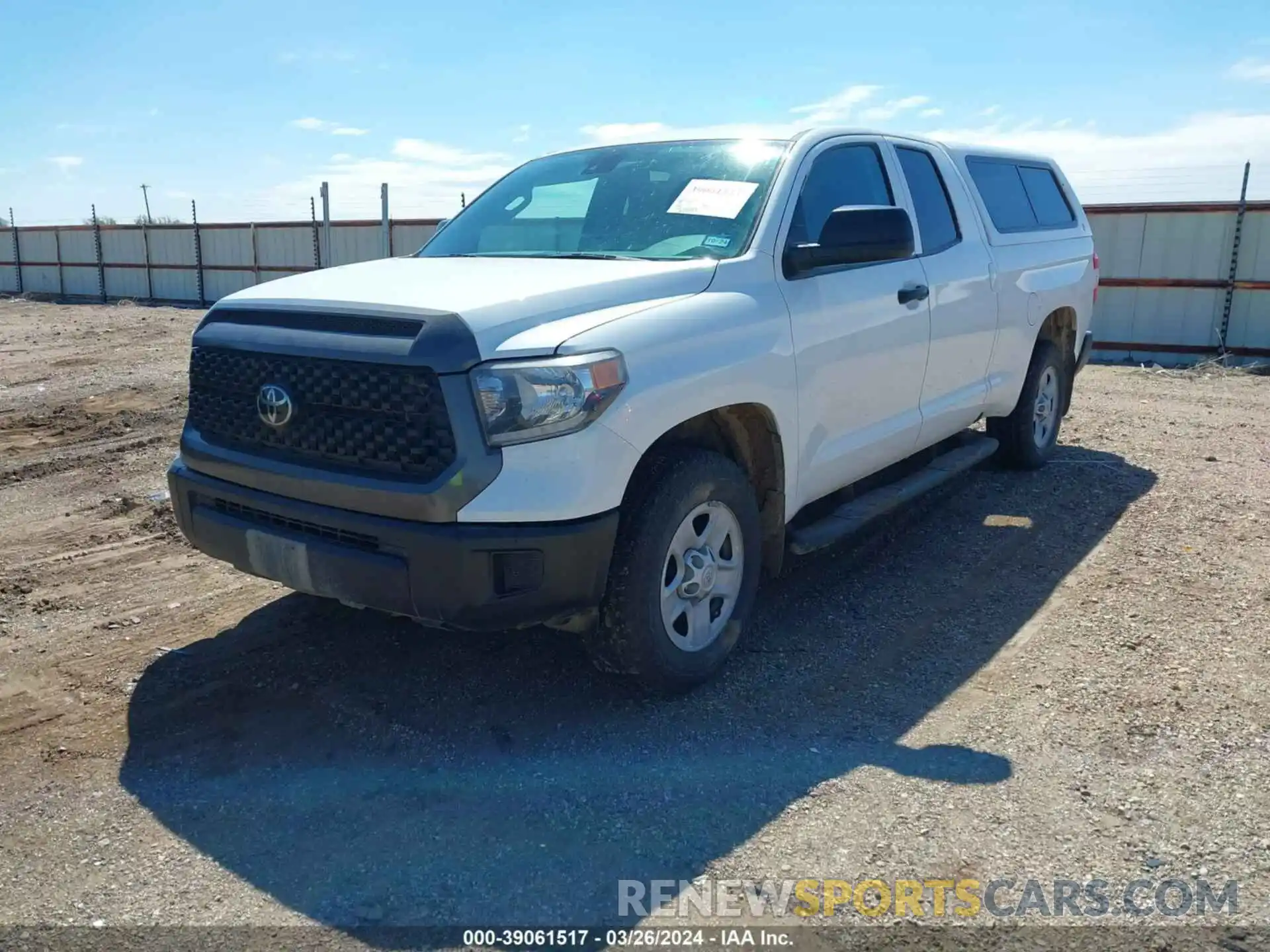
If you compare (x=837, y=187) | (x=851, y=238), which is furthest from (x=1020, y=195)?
(x=851, y=238)

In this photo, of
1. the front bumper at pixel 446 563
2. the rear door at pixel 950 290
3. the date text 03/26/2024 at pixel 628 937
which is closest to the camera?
the date text 03/26/2024 at pixel 628 937

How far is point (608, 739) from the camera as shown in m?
3.62

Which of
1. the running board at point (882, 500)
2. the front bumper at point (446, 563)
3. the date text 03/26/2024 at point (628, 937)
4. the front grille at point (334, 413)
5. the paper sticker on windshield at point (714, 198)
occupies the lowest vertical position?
the date text 03/26/2024 at point (628, 937)

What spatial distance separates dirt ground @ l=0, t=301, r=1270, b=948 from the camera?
288 cm

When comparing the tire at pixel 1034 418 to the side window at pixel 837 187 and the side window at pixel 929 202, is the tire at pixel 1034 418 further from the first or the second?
the side window at pixel 837 187

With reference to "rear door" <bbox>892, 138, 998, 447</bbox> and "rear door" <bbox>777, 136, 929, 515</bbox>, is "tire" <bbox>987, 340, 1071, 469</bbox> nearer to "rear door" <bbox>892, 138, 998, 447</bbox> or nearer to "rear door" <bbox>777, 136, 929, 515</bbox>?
"rear door" <bbox>892, 138, 998, 447</bbox>

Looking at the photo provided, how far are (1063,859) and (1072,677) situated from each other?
1.32 m

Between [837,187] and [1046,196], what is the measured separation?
3.15m

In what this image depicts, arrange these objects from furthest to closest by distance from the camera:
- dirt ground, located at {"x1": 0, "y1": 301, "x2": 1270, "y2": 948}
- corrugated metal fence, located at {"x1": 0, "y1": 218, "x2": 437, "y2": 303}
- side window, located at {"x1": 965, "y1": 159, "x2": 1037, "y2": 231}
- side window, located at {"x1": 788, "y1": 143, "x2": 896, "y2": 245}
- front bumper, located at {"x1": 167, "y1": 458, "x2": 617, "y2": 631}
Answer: corrugated metal fence, located at {"x1": 0, "y1": 218, "x2": 437, "y2": 303} → side window, located at {"x1": 965, "y1": 159, "x2": 1037, "y2": 231} → side window, located at {"x1": 788, "y1": 143, "x2": 896, "y2": 245} → front bumper, located at {"x1": 167, "y1": 458, "x2": 617, "y2": 631} → dirt ground, located at {"x1": 0, "y1": 301, "x2": 1270, "y2": 948}

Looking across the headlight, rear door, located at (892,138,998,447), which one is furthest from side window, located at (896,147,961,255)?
the headlight

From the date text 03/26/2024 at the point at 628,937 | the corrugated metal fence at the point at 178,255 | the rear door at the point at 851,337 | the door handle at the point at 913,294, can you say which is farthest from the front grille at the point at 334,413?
the corrugated metal fence at the point at 178,255

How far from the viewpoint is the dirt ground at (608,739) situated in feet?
9.46

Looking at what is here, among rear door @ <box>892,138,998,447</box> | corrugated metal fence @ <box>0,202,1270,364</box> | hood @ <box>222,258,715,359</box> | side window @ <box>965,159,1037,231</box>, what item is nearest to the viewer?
hood @ <box>222,258,715,359</box>

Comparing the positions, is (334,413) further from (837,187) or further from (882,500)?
(882,500)
